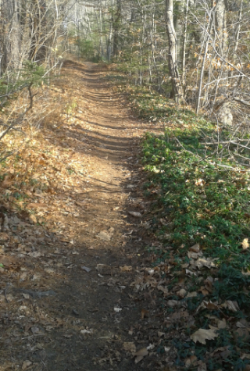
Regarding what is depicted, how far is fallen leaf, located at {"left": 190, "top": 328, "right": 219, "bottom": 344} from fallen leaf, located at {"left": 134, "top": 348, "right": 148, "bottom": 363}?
1.73ft

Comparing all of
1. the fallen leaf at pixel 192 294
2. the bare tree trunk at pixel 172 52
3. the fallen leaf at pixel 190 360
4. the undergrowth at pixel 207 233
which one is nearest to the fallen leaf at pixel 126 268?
the undergrowth at pixel 207 233

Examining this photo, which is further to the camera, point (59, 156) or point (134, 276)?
point (59, 156)

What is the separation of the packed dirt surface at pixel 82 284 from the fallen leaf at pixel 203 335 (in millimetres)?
388

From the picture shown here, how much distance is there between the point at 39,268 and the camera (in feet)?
→ 14.4

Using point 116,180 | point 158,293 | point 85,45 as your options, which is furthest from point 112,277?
point 85,45

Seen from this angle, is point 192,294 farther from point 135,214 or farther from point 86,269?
point 135,214

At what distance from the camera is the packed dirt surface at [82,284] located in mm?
3242

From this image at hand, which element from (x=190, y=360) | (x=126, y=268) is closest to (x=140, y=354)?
(x=190, y=360)

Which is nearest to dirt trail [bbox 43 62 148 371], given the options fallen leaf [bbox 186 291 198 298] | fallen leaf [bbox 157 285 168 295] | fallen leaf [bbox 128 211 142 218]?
fallen leaf [bbox 128 211 142 218]

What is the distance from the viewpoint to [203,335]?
3125mm

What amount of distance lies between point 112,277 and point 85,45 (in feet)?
130

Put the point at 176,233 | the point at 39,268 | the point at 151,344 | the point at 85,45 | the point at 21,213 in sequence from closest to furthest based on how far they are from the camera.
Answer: the point at 151,344
the point at 39,268
the point at 176,233
the point at 21,213
the point at 85,45

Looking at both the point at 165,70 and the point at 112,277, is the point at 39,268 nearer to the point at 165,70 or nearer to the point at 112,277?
the point at 112,277

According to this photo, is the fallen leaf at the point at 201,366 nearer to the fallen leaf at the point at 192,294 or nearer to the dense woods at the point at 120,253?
the dense woods at the point at 120,253
